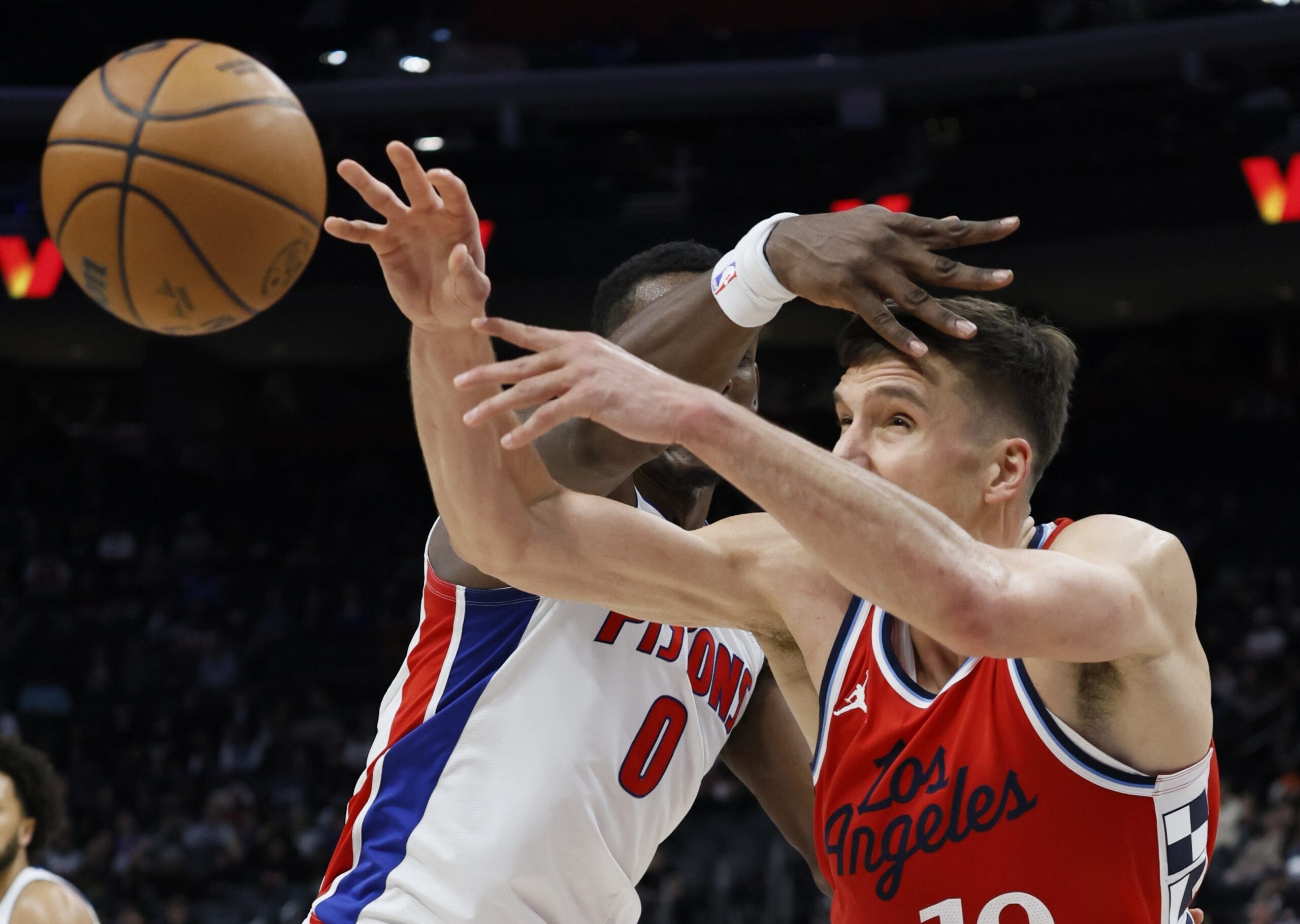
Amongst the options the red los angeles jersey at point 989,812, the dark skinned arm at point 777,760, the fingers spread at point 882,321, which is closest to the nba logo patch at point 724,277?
the fingers spread at point 882,321

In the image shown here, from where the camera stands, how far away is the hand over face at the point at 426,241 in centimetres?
235

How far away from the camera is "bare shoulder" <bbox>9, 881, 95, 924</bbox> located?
473cm

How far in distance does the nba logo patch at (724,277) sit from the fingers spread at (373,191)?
0.60 metres

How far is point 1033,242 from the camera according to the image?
14.8 meters

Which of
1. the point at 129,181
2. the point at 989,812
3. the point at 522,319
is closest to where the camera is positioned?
the point at 989,812

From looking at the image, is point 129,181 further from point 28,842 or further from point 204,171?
point 28,842

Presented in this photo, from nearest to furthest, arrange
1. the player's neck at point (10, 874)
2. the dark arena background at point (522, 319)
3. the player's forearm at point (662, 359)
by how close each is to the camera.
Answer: the player's forearm at point (662, 359) → the player's neck at point (10, 874) → the dark arena background at point (522, 319)

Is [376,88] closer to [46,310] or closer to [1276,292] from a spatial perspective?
[46,310]

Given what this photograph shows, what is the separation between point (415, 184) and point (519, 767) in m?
1.14

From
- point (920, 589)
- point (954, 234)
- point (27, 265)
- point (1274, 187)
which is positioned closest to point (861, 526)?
point (920, 589)

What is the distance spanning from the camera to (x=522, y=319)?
1636cm

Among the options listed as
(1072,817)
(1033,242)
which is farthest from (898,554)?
(1033,242)

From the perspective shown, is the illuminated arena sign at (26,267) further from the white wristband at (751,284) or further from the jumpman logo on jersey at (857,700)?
the jumpman logo on jersey at (857,700)

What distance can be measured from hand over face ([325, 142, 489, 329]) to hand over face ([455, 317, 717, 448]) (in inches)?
11.8
